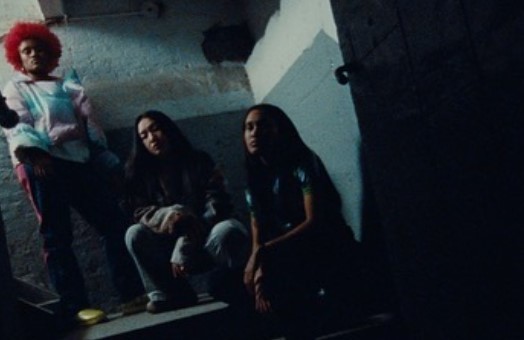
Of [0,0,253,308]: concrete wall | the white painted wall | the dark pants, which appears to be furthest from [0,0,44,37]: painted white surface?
the dark pants

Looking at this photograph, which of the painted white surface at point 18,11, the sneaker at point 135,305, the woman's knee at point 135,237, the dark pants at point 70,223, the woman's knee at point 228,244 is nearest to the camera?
the woman's knee at point 228,244

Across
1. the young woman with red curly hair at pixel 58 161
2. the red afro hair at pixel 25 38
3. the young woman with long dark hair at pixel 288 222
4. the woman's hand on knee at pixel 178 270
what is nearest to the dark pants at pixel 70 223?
the young woman with red curly hair at pixel 58 161

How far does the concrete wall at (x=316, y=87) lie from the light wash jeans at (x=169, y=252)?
80cm

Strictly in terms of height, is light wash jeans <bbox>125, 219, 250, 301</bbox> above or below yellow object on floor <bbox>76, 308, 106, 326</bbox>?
above

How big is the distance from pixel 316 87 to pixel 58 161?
6.45ft

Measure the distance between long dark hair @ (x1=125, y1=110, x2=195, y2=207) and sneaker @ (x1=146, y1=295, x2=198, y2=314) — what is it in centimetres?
74

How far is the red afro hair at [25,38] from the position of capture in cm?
414

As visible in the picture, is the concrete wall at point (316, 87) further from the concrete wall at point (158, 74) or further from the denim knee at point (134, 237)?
the denim knee at point (134, 237)

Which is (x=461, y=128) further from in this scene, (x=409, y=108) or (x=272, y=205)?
(x=272, y=205)

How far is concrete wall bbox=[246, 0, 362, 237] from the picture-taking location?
330 centimetres

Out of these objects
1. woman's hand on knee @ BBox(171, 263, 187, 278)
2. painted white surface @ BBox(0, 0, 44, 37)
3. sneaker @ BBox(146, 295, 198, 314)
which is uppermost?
painted white surface @ BBox(0, 0, 44, 37)

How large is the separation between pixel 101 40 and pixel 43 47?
748 mm

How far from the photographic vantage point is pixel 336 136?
11.4ft

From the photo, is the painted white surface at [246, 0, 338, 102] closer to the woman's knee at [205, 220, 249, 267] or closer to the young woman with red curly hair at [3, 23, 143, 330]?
the woman's knee at [205, 220, 249, 267]
